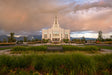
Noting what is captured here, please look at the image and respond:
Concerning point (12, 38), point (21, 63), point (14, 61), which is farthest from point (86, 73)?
point (12, 38)

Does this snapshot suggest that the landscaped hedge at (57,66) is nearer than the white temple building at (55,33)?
Yes

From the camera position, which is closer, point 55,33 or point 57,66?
point 57,66

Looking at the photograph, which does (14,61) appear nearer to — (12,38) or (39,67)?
(39,67)

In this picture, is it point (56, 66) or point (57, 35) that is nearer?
point (56, 66)

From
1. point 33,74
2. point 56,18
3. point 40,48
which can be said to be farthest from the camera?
point 56,18

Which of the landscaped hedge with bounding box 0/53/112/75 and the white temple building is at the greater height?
the white temple building

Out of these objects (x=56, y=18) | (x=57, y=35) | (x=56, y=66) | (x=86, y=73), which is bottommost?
(x=86, y=73)

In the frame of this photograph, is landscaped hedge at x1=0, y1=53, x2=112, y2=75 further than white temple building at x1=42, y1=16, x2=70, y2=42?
No

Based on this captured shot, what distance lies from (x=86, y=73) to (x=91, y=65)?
42cm

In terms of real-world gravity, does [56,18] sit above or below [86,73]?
above

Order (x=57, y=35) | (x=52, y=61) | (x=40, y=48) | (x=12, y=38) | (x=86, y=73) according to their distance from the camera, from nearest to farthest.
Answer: (x=86, y=73), (x=52, y=61), (x=40, y=48), (x=12, y=38), (x=57, y=35)

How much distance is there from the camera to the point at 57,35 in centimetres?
7238

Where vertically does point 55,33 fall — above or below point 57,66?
above

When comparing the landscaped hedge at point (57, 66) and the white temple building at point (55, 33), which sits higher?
the white temple building at point (55, 33)
